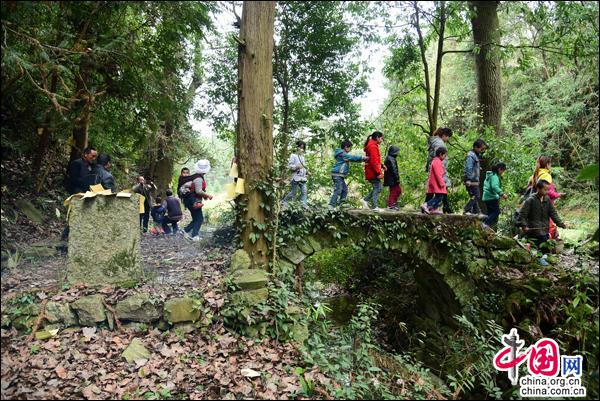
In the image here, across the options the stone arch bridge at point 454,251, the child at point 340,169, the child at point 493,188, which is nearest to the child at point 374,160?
the child at point 340,169

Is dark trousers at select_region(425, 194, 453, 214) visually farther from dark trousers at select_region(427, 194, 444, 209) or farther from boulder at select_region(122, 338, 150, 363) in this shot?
boulder at select_region(122, 338, 150, 363)

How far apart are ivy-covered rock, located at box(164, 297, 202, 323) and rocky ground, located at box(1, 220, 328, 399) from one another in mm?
126

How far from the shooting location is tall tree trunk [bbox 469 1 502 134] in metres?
8.65

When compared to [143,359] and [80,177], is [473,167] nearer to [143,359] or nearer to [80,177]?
[143,359]

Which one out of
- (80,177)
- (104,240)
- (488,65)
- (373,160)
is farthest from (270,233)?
(488,65)

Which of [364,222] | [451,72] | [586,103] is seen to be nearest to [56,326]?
[364,222]

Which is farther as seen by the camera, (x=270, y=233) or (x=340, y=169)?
(x=340, y=169)

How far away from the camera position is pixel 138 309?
14.4 ft

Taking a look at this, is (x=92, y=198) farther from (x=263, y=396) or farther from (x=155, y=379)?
(x=263, y=396)

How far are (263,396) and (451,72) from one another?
18.4 metres

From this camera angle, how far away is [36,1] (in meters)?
4.46

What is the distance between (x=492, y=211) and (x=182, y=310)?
6.00 meters

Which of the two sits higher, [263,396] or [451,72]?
[451,72]

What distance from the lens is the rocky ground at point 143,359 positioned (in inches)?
140
